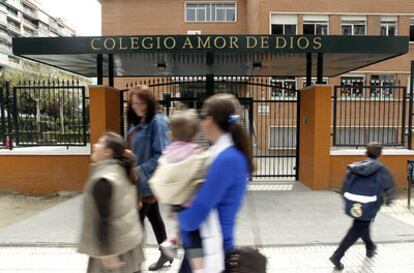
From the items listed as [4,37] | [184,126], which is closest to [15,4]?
[4,37]

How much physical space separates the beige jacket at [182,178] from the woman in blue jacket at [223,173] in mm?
99

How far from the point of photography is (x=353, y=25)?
996 inches

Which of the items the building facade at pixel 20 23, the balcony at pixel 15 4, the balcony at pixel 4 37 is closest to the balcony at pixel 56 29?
the building facade at pixel 20 23

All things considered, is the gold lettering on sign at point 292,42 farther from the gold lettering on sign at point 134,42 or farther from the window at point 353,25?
the window at point 353,25

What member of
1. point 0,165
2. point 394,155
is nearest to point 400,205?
point 394,155

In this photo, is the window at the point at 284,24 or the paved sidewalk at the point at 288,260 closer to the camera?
the paved sidewalk at the point at 288,260

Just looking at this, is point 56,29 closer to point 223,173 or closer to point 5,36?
point 5,36

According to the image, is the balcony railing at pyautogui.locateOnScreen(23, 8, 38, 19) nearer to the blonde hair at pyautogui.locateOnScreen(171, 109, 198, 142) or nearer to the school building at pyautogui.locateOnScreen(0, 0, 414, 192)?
the school building at pyautogui.locateOnScreen(0, 0, 414, 192)

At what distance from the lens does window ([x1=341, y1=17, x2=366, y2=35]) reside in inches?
991

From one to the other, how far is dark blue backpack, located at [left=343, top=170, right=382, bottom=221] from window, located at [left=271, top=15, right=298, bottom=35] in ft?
70.5

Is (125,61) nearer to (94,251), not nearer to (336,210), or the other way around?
(336,210)

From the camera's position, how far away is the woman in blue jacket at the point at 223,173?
7.24 ft

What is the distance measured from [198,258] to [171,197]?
0.37 m

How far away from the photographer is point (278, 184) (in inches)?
383
